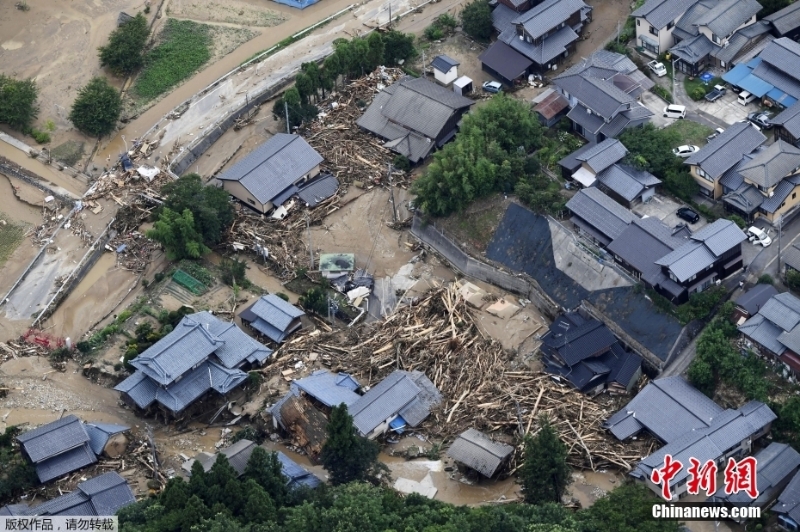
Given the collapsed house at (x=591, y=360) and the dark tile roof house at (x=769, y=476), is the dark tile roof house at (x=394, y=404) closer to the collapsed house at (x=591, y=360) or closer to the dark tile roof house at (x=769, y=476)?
the collapsed house at (x=591, y=360)

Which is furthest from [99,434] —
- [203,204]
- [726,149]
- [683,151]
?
[726,149]

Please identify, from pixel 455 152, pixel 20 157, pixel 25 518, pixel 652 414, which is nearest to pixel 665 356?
pixel 652 414

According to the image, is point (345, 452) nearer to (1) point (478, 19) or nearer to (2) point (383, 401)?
(2) point (383, 401)

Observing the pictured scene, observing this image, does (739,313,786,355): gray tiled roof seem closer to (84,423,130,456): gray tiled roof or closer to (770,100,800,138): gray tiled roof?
(770,100,800,138): gray tiled roof

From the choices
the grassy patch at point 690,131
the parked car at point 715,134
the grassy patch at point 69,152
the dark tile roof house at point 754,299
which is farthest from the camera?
the grassy patch at point 69,152

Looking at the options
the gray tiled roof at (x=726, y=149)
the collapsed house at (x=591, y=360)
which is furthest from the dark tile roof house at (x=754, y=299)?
the gray tiled roof at (x=726, y=149)

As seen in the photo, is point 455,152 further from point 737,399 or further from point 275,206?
point 737,399

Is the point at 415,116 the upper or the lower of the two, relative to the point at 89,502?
upper
